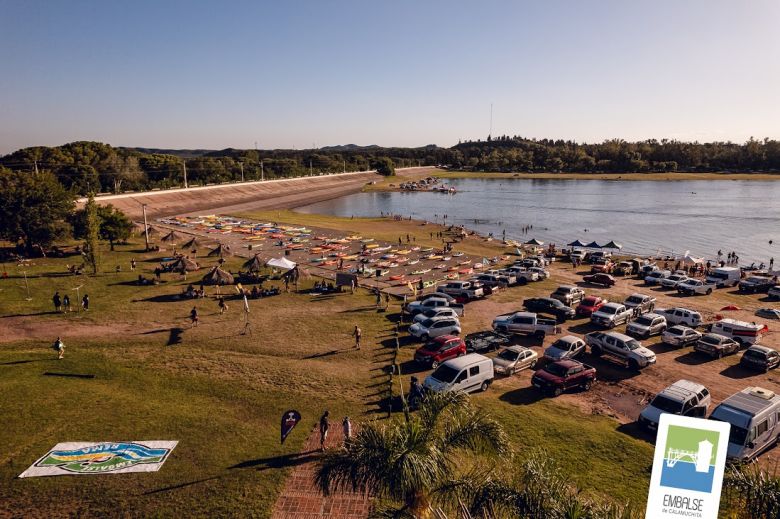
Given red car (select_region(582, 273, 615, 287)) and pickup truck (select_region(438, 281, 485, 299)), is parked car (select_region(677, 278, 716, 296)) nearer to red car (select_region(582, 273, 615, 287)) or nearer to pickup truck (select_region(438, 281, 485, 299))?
red car (select_region(582, 273, 615, 287))

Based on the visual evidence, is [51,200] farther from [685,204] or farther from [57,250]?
[685,204]

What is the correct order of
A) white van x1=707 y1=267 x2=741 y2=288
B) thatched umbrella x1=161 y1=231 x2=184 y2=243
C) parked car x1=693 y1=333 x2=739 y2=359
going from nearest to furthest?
parked car x1=693 y1=333 x2=739 y2=359
white van x1=707 y1=267 x2=741 y2=288
thatched umbrella x1=161 y1=231 x2=184 y2=243

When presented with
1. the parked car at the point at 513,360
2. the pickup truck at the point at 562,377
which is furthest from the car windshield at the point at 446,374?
the pickup truck at the point at 562,377

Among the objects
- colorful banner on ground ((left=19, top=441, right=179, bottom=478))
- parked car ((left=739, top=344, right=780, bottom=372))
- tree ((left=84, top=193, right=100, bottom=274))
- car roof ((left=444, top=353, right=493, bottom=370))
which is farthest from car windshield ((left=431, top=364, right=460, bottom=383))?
tree ((left=84, top=193, right=100, bottom=274))

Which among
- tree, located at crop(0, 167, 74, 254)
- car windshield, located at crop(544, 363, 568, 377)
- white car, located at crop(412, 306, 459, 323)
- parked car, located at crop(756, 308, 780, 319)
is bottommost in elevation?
parked car, located at crop(756, 308, 780, 319)

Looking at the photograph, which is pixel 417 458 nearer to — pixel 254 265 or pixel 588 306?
pixel 588 306

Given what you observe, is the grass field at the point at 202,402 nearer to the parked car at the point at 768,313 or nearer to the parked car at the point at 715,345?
the parked car at the point at 715,345

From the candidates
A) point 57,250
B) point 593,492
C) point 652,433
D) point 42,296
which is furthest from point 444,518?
point 57,250
